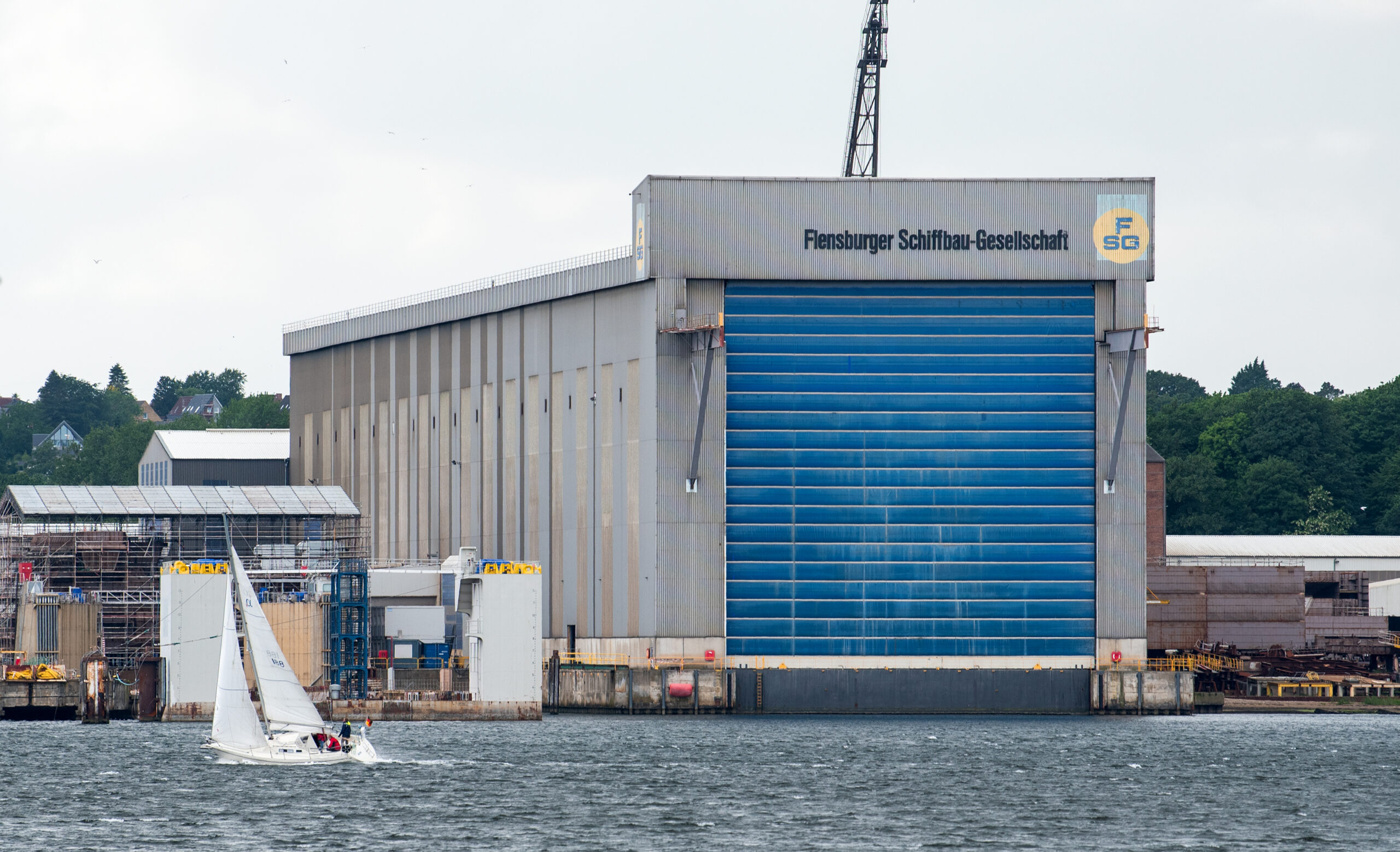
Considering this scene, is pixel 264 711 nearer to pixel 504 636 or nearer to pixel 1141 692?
pixel 504 636

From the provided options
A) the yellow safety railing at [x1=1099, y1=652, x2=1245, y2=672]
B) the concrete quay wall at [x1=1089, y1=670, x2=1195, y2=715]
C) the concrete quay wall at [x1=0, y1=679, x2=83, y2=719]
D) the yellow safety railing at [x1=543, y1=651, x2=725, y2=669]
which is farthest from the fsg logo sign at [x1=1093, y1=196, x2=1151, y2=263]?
the concrete quay wall at [x1=0, y1=679, x2=83, y2=719]

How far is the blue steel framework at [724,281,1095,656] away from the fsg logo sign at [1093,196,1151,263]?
6.37m

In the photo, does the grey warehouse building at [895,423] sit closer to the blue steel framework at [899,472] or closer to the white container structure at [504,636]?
the blue steel framework at [899,472]

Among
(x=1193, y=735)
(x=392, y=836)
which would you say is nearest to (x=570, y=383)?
(x=1193, y=735)

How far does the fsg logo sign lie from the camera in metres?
147

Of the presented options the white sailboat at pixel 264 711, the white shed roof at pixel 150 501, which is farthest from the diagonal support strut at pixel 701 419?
the white sailboat at pixel 264 711

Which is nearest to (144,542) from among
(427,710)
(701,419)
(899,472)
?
(427,710)

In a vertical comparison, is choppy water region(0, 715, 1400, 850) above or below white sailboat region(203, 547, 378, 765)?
below

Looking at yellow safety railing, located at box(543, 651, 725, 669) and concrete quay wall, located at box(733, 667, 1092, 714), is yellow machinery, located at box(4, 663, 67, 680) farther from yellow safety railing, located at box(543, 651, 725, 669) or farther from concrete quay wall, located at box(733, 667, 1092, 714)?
concrete quay wall, located at box(733, 667, 1092, 714)

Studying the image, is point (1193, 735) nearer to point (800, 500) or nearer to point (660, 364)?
point (800, 500)

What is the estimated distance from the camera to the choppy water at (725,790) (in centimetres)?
8300

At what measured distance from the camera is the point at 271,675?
3994 inches

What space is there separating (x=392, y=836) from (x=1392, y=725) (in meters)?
91.7

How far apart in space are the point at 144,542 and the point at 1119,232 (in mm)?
69661
